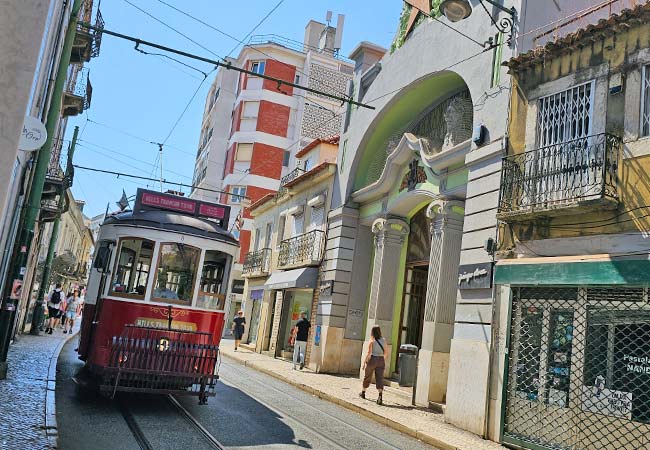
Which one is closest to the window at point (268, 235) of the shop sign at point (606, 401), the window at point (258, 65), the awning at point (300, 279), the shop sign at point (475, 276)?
the awning at point (300, 279)

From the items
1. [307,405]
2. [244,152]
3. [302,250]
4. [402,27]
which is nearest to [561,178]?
[307,405]

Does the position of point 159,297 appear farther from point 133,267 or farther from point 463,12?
point 463,12

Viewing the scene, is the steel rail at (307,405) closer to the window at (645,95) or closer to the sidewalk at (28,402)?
the sidewalk at (28,402)

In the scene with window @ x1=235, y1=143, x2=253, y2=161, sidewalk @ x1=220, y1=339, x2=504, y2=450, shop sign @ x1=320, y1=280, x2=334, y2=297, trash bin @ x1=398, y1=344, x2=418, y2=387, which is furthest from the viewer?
window @ x1=235, y1=143, x2=253, y2=161

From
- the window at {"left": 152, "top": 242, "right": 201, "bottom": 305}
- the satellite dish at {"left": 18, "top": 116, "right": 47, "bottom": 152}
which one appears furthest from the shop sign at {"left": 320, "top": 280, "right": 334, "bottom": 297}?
the satellite dish at {"left": 18, "top": 116, "right": 47, "bottom": 152}

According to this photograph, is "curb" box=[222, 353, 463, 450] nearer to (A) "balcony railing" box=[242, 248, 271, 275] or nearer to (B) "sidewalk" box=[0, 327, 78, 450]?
(B) "sidewalk" box=[0, 327, 78, 450]

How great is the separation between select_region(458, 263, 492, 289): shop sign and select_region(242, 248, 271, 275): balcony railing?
1533 cm

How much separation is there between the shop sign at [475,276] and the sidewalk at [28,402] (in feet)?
24.0

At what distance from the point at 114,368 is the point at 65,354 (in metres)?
8.35

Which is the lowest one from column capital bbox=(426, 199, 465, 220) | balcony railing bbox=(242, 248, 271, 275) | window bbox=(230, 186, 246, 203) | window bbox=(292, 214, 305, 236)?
balcony railing bbox=(242, 248, 271, 275)

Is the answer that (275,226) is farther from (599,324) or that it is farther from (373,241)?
(599,324)

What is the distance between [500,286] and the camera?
10234 millimetres

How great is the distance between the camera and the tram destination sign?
9.80 m

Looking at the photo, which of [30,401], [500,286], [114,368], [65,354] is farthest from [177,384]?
[65,354]
